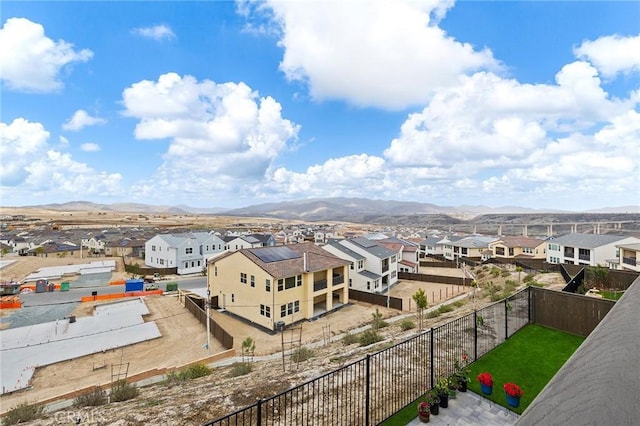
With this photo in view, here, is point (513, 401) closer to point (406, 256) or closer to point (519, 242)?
point (406, 256)

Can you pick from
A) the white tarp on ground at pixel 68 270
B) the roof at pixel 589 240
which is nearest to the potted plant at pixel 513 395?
the roof at pixel 589 240

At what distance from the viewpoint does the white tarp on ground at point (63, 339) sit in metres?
18.6

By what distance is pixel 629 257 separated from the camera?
39.6m

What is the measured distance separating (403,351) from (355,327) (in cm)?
1364

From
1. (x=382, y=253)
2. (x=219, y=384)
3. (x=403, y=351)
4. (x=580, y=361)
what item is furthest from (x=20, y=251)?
(x=580, y=361)

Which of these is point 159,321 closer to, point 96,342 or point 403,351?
point 96,342

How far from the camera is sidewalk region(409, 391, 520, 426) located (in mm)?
7984

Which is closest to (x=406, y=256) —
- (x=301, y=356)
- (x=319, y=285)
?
(x=319, y=285)

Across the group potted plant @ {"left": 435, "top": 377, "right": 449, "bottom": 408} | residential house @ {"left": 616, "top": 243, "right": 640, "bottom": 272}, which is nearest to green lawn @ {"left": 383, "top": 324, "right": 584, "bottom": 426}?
potted plant @ {"left": 435, "top": 377, "right": 449, "bottom": 408}

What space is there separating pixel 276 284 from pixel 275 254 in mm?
4343

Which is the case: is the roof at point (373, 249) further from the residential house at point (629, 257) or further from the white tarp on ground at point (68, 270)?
the white tarp on ground at point (68, 270)

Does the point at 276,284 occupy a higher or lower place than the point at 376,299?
higher

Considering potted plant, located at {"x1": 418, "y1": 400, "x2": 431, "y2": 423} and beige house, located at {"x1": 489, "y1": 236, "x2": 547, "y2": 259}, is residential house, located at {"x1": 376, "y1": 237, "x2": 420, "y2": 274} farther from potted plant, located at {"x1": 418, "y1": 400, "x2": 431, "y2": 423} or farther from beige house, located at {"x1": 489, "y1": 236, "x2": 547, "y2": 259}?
potted plant, located at {"x1": 418, "y1": 400, "x2": 431, "y2": 423}

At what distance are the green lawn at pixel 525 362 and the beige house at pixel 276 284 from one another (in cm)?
1583
